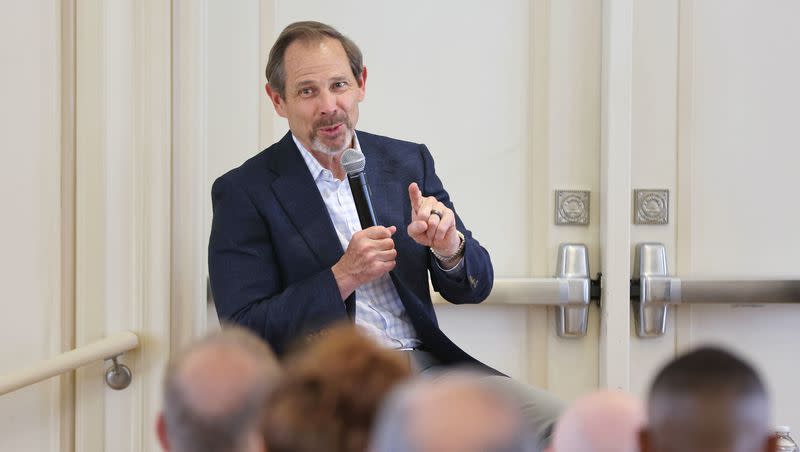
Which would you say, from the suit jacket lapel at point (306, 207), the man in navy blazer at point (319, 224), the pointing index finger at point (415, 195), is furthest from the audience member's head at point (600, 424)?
the suit jacket lapel at point (306, 207)

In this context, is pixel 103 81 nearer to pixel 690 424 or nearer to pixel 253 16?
pixel 253 16

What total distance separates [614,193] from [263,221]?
1061 mm

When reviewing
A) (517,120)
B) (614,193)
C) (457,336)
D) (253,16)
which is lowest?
(457,336)

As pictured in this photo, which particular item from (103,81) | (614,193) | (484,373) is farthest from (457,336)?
(103,81)

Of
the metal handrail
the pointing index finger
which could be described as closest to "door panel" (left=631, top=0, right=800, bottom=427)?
the pointing index finger

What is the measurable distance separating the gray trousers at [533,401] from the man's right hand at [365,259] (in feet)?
0.66

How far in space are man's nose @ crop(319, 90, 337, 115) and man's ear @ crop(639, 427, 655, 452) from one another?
1.67 m

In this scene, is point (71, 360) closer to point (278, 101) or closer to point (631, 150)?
point (278, 101)

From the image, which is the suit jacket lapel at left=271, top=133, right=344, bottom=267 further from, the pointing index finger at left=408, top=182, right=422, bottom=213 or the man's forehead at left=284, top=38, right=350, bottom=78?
the pointing index finger at left=408, top=182, right=422, bottom=213

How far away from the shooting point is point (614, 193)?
2.68 m

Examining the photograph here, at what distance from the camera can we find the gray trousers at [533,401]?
1512 mm

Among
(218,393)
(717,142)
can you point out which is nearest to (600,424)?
(218,393)

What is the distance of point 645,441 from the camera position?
1.36 feet

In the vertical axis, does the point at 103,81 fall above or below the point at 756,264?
above
